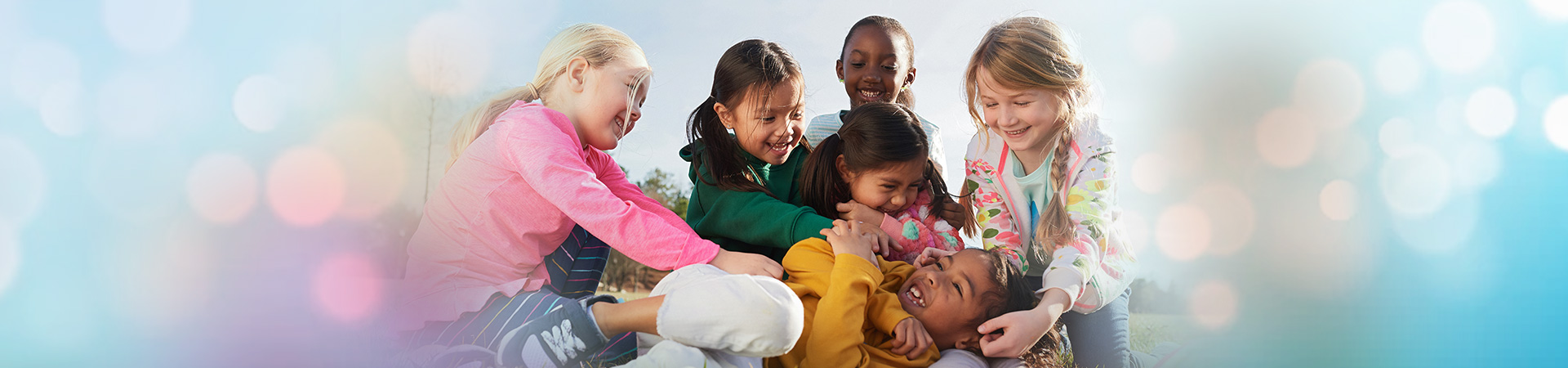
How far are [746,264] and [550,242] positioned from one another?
58 centimetres

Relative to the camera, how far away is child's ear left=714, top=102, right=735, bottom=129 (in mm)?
Answer: 2670

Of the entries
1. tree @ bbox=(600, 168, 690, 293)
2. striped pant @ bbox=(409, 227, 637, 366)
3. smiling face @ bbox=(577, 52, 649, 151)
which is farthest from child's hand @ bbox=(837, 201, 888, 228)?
tree @ bbox=(600, 168, 690, 293)

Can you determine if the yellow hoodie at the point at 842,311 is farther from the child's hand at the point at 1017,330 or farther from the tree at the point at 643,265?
the tree at the point at 643,265

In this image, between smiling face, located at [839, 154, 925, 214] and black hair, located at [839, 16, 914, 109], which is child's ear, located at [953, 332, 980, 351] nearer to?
smiling face, located at [839, 154, 925, 214]

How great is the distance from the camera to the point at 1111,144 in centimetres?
266

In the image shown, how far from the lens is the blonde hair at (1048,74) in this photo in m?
2.60

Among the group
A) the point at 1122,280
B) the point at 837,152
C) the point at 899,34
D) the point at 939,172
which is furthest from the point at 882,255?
the point at 899,34

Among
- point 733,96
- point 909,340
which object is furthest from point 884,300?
point 733,96

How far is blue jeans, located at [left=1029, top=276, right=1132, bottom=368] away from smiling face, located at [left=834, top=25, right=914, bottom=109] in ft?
3.86

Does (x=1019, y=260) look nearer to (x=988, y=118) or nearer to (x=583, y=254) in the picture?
(x=988, y=118)

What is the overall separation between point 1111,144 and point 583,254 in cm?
168

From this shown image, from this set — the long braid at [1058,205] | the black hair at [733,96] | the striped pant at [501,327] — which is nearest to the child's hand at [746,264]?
the striped pant at [501,327]

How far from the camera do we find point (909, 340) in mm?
2039

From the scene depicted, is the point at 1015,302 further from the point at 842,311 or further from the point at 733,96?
the point at 733,96
